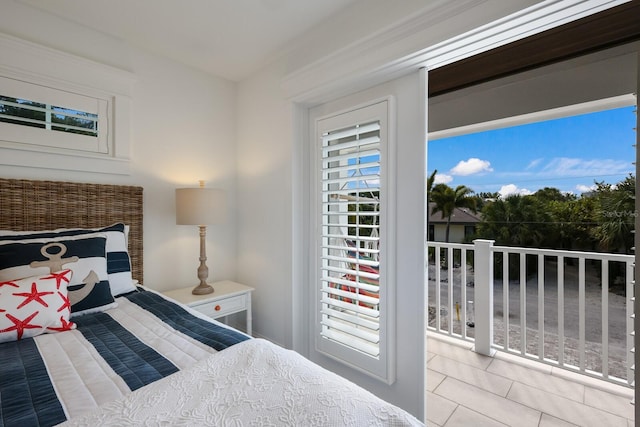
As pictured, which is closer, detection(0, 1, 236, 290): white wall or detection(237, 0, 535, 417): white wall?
detection(237, 0, 535, 417): white wall

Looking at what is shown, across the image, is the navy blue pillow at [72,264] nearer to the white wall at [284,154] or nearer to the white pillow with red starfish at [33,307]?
the white pillow with red starfish at [33,307]

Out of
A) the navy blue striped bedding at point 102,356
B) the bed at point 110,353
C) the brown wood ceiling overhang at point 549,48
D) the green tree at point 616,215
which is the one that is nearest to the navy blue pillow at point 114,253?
the bed at point 110,353

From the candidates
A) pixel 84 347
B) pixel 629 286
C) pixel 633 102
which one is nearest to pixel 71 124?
pixel 84 347

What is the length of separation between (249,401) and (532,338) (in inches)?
104

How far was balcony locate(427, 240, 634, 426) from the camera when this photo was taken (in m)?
1.86

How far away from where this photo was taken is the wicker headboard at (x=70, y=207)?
1693mm

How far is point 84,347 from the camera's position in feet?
3.55

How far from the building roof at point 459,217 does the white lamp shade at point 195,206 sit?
206 centimetres

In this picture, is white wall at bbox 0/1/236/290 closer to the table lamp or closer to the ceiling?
the ceiling

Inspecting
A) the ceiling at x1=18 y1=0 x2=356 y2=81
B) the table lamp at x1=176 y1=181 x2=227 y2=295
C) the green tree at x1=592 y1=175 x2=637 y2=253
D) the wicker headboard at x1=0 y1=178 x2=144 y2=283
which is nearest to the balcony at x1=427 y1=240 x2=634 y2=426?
the green tree at x1=592 y1=175 x2=637 y2=253

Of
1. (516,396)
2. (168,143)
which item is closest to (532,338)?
(516,396)

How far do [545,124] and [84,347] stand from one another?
9.89 feet

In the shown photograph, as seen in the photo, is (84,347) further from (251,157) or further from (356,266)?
(251,157)

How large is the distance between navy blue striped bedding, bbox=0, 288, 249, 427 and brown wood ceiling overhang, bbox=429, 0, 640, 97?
6.53 feet
